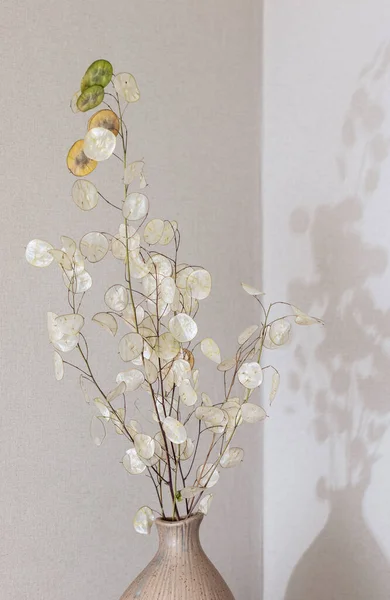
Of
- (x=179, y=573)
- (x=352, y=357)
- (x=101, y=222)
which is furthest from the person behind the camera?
(x=352, y=357)

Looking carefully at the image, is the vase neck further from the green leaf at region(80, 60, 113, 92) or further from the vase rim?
the green leaf at region(80, 60, 113, 92)

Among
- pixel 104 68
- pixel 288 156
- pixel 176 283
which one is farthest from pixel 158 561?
pixel 288 156

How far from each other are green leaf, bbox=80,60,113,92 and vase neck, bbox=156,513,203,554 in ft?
1.78

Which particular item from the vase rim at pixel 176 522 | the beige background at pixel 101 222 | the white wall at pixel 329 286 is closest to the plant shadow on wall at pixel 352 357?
the white wall at pixel 329 286

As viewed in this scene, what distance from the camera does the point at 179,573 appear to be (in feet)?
2.98

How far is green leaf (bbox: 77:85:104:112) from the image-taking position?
0.80 metres

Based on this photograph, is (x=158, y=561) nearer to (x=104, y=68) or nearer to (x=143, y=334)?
(x=143, y=334)

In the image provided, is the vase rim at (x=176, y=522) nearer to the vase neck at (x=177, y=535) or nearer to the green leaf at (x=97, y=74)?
the vase neck at (x=177, y=535)

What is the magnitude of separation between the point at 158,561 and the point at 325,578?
1.59 ft

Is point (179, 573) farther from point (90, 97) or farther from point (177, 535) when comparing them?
point (90, 97)

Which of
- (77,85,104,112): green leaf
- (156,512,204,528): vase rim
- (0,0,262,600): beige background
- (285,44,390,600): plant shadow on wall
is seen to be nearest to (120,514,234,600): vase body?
(156,512,204,528): vase rim

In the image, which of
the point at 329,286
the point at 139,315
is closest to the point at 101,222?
the point at 139,315

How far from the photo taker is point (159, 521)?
0.93 meters

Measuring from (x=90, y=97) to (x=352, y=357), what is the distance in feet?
2.22
